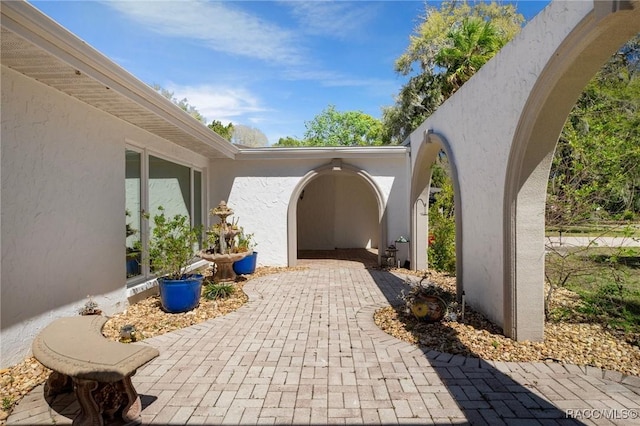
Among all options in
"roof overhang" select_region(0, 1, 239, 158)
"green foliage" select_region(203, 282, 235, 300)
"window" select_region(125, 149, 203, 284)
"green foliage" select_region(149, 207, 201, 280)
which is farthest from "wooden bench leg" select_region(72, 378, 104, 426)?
"green foliage" select_region(203, 282, 235, 300)

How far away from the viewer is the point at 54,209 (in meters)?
4.34

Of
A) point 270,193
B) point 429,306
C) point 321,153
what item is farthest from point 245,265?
point 429,306

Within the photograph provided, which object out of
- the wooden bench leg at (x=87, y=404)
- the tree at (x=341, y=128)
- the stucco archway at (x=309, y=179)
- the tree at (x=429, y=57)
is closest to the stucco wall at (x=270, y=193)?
the stucco archway at (x=309, y=179)

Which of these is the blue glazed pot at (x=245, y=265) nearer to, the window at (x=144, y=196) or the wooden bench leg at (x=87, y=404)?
the window at (x=144, y=196)

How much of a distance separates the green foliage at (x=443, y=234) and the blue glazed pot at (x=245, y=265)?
179 inches

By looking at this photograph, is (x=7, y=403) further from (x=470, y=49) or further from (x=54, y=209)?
(x=470, y=49)

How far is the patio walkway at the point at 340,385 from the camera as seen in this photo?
2859mm

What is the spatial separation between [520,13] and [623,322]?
24.6 meters

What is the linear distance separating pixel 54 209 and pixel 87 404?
8.64 feet

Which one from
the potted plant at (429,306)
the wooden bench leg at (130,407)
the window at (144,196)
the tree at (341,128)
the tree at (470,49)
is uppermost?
the tree at (341,128)

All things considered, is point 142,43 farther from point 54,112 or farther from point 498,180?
point 498,180

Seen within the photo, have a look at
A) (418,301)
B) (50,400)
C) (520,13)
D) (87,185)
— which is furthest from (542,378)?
(520,13)

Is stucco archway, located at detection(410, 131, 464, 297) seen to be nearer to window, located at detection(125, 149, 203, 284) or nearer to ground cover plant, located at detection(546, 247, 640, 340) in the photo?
ground cover plant, located at detection(546, 247, 640, 340)

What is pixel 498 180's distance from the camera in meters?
4.77
